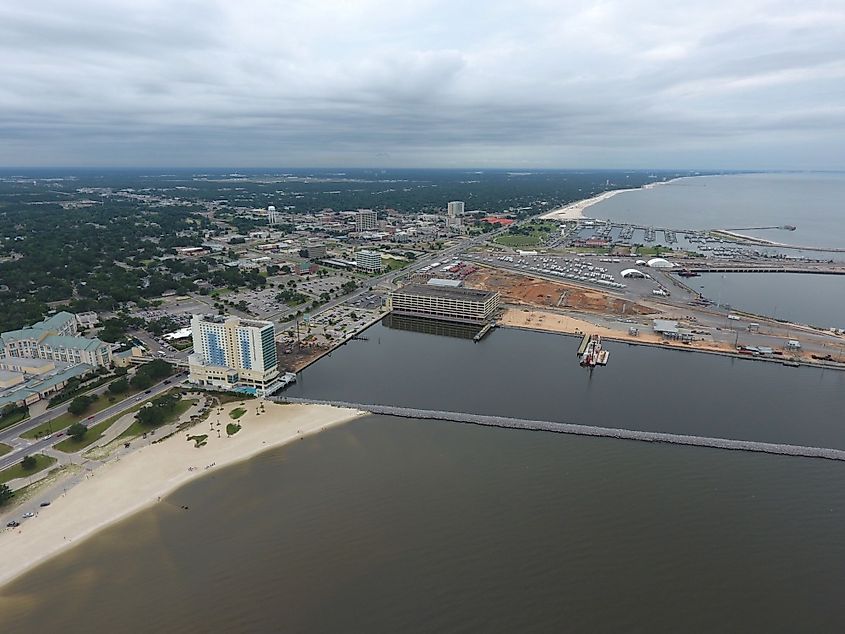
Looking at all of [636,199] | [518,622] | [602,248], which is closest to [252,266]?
[602,248]

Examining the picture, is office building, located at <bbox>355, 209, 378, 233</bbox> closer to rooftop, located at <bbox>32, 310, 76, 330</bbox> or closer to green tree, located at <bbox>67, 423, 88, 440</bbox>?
rooftop, located at <bbox>32, 310, 76, 330</bbox>

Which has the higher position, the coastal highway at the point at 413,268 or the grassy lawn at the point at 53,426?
the coastal highway at the point at 413,268

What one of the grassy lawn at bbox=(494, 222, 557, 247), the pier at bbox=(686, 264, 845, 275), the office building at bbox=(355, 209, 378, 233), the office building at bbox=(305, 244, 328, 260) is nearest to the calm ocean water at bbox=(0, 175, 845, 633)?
the pier at bbox=(686, 264, 845, 275)

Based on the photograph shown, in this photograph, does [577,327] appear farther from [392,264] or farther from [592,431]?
[392,264]

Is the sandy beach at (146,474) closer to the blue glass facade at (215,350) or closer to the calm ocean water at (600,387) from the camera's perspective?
the calm ocean water at (600,387)

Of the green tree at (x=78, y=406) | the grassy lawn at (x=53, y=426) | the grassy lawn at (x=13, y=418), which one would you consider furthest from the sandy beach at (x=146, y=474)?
the grassy lawn at (x=13, y=418)

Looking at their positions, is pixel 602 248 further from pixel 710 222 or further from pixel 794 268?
pixel 710 222
